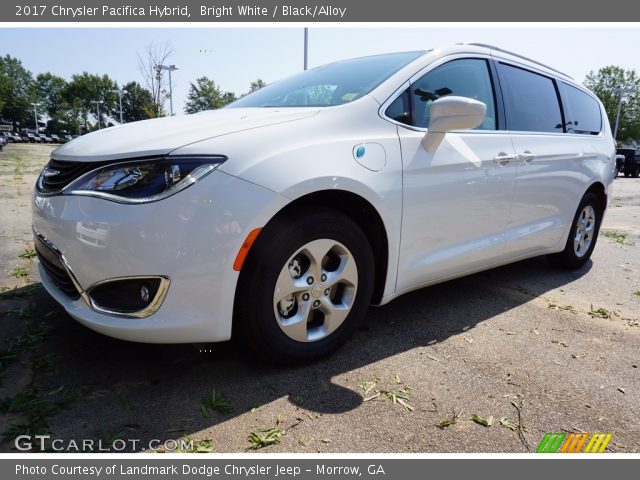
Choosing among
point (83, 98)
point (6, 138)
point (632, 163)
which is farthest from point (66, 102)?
point (632, 163)

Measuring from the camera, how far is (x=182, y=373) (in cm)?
223

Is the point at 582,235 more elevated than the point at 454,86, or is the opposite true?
the point at 454,86

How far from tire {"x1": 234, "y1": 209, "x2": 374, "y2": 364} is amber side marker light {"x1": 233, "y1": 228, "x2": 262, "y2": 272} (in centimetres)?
5

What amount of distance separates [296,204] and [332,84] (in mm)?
1089

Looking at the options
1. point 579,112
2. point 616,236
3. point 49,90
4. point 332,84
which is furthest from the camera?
point 49,90

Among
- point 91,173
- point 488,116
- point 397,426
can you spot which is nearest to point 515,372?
point 397,426

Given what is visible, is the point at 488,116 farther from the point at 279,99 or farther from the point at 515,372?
the point at 515,372

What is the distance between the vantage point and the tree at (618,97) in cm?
5506

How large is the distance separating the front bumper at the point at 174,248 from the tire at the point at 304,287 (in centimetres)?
10

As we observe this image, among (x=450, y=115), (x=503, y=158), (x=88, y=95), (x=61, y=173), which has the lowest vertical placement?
(x=61, y=173)

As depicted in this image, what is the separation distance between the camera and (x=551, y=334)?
114 inches

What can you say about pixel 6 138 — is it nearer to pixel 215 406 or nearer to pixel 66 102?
pixel 66 102

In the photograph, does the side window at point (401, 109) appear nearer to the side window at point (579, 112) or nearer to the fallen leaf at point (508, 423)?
the fallen leaf at point (508, 423)

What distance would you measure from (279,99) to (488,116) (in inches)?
55.1
